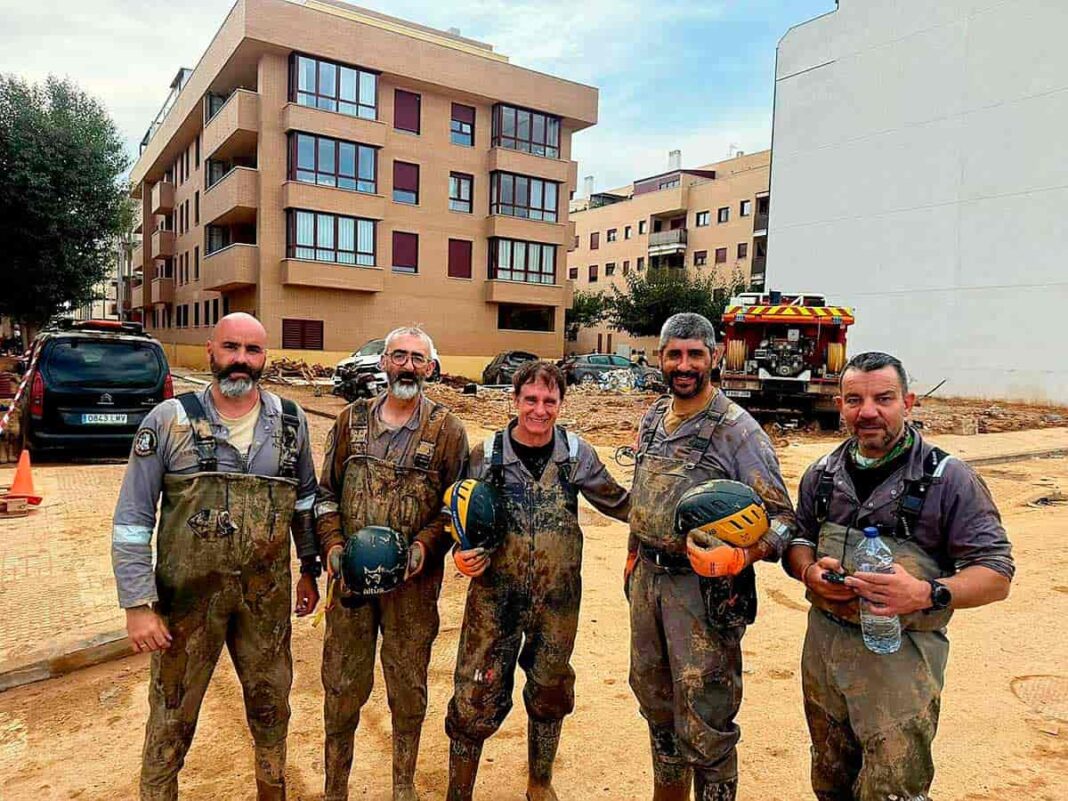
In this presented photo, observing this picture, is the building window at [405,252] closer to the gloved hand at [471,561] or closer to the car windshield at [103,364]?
the car windshield at [103,364]

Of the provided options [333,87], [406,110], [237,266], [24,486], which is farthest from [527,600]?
[406,110]

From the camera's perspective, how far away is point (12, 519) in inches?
291

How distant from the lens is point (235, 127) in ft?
93.5

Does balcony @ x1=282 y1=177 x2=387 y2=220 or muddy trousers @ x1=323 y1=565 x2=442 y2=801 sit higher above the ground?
balcony @ x1=282 y1=177 x2=387 y2=220

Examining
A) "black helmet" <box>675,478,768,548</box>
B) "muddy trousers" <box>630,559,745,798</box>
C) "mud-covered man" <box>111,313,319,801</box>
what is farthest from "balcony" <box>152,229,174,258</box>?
"black helmet" <box>675,478,768,548</box>

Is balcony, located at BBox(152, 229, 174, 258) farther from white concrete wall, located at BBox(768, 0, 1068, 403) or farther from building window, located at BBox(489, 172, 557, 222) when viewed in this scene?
white concrete wall, located at BBox(768, 0, 1068, 403)

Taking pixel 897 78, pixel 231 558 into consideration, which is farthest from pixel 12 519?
pixel 897 78

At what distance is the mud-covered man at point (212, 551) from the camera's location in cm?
287

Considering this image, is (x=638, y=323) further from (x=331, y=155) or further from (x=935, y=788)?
(x=935, y=788)

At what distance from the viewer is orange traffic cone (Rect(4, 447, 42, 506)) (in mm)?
7773

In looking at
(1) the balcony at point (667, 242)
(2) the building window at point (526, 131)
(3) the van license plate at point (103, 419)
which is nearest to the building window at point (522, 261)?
(2) the building window at point (526, 131)

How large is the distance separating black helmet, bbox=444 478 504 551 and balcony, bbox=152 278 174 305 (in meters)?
43.9

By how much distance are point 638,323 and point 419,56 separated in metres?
20.2

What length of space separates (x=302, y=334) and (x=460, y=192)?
10287 millimetres
